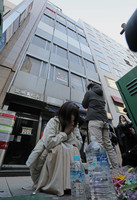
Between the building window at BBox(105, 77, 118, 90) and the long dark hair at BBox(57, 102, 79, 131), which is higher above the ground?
the building window at BBox(105, 77, 118, 90)

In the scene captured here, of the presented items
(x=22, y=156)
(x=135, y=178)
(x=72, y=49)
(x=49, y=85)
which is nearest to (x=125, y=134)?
(x=135, y=178)

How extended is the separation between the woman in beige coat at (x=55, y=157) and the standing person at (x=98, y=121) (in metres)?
0.67

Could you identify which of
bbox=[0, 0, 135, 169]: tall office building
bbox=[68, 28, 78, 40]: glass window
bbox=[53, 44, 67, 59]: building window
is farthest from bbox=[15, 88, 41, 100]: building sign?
bbox=[68, 28, 78, 40]: glass window

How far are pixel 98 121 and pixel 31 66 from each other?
17.9ft

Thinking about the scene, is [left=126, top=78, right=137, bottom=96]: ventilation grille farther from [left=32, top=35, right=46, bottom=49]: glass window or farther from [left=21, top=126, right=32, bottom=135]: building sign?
[left=32, top=35, right=46, bottom=49]: glass window

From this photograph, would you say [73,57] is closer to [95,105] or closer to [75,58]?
[75,58]

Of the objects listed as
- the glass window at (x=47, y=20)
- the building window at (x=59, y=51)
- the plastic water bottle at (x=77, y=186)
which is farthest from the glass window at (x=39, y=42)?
the plastic water bottle at (x=77, y=186)

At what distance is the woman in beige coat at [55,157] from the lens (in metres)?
1.26

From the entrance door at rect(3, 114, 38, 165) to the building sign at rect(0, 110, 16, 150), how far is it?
1.33ft

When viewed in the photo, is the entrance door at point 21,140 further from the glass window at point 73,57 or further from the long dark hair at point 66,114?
the glass window at point 73,57

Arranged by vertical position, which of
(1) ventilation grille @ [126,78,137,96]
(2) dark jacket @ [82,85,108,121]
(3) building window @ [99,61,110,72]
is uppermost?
(3) building window @ [99,61,110,72]

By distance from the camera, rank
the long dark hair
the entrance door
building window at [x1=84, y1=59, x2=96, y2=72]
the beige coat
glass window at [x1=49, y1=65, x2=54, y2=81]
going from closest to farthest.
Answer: the beige coat, the long dark hair, the entrance door, glass window at [x1=49, y1=65, x2=54, y2=81], building window at [x1=84, y1=59, x2=96, y2=72]

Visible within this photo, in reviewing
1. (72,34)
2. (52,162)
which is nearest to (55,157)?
(52,162)

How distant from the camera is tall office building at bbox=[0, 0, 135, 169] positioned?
4.44 metres
